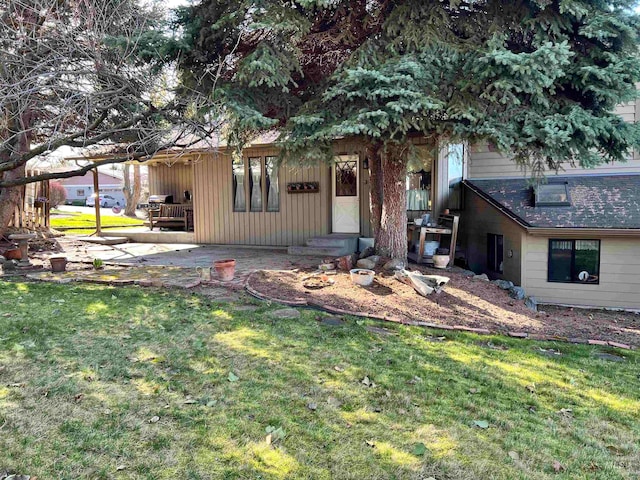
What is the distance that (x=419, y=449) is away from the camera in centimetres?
240

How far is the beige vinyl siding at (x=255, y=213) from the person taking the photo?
10.4 meters

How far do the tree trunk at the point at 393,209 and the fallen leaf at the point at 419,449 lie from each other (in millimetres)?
4935

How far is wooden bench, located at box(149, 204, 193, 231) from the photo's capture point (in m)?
13.1

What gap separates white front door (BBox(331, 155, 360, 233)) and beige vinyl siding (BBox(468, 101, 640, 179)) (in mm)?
2947

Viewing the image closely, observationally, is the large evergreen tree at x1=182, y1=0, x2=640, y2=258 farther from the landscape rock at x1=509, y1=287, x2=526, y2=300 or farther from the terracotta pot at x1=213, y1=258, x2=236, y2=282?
the landscape rock at x1=509, y1=287, x2=526, y2=300

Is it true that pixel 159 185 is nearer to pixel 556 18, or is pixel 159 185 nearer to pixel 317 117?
pixel 317 117

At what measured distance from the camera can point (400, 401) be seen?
297cm

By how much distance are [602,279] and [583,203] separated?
5.39 feet

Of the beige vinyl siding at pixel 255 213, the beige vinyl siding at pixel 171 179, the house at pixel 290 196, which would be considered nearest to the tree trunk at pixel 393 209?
the house at pixel 290 196

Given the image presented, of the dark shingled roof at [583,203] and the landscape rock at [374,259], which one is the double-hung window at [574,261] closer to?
the dark shingled roof at [583,203]

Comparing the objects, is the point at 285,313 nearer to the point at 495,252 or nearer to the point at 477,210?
the point at 495,252

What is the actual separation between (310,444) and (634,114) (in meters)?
11.2

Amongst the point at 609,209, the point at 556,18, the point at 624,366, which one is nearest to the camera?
the point at 624,366

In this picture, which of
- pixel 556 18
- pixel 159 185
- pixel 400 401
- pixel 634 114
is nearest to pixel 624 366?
pixel 400 401
